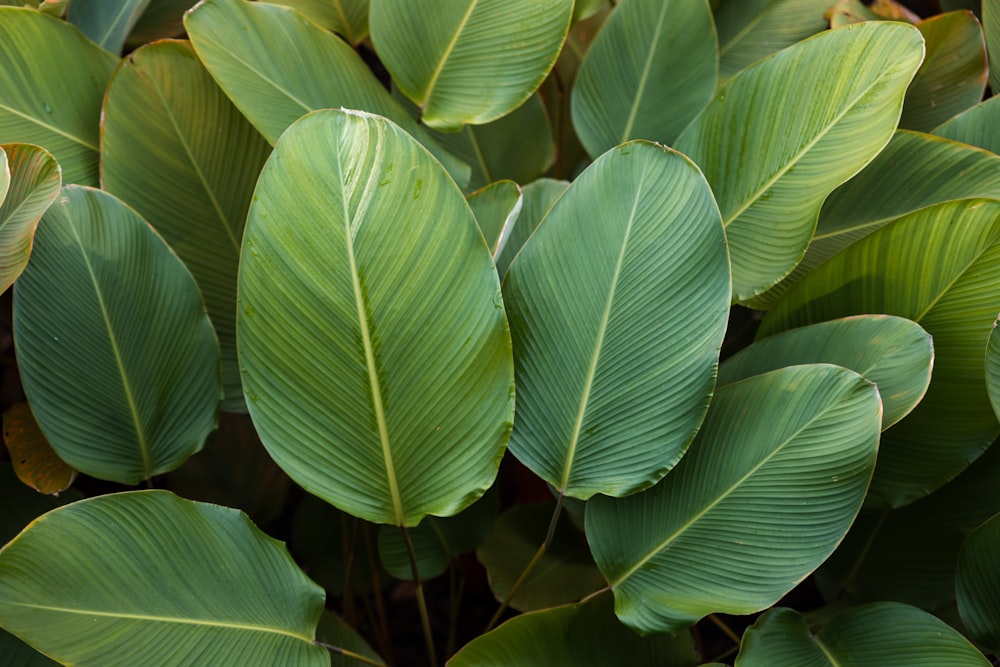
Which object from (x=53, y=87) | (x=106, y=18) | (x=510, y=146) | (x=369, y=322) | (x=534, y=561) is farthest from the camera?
(x=510, y=146)

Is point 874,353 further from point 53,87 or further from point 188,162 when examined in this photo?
point 53,87

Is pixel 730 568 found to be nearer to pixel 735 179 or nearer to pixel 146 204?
pixel 735 179

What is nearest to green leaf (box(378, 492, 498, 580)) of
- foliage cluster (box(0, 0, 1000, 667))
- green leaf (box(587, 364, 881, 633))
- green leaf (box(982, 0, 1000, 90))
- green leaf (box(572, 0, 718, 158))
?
foliage cluster (box(0, 0, 1000, 667))

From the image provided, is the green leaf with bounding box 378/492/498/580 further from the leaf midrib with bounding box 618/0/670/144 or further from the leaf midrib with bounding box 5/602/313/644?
the leaf midrib with bounding box 618/0/670/144

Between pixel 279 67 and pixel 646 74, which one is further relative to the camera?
pixel 646 74

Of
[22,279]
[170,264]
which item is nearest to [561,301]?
[170,264]

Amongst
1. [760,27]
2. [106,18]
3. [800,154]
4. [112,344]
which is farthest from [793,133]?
[106,18]
